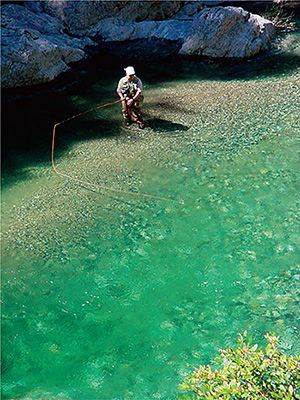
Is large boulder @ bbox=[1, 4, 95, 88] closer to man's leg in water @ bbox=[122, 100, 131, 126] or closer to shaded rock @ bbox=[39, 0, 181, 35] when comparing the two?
shaded rock @ bbox=[39, 0, 181, 35]

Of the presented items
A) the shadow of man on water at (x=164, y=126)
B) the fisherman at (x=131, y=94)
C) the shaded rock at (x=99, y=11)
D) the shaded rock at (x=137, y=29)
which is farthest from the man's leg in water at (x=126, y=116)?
the shaded rock at (x=99, y=11)

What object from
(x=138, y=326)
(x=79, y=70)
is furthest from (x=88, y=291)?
(x=79, y=70)

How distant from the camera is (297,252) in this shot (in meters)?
8.28

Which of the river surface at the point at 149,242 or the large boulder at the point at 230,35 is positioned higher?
the large boulder at the point at 230,35

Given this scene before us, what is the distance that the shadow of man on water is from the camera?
40.9 ft

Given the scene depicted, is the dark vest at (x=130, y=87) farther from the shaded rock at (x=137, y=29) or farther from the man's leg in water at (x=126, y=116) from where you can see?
the shaded rock at (x=137, y=29)

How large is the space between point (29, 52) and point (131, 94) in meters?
5.29

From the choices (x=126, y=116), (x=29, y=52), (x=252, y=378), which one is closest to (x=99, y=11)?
(x=29, y=52)

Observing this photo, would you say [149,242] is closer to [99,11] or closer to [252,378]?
[252,378]

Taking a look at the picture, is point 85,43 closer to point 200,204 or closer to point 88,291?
point 200,204

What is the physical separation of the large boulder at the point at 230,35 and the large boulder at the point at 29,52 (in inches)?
156

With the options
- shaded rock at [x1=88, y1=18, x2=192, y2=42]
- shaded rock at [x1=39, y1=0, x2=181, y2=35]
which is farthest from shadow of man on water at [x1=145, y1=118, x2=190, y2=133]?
shaded rock at [x1=39, y1=0, x2=181, y2=35]

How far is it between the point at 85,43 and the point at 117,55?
1.48 meters

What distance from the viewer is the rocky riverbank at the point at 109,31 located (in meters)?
16.3
